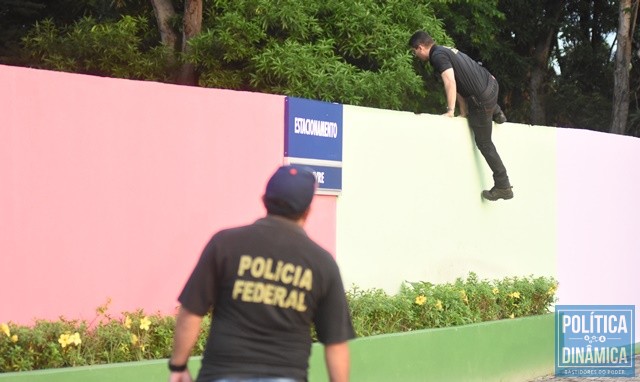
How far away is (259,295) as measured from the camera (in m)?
4.29

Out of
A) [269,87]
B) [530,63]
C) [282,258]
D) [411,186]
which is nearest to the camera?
[282,258]

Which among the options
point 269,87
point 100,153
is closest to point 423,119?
point 100,153

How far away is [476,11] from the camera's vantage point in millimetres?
20516

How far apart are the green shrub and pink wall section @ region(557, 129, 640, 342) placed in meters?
0.83

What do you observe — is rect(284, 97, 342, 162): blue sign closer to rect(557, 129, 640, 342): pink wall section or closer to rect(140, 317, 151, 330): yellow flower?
rect(140, 317, 151, 330): yellow flower

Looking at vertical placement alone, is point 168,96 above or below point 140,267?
above

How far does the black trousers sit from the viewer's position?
11195mm

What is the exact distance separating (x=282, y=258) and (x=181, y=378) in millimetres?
585

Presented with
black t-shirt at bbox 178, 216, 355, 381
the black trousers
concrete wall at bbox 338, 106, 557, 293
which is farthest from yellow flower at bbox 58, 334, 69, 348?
the black trousers

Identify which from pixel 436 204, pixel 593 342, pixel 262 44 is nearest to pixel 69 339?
pixel 436 204

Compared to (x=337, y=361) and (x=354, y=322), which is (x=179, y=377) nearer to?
(x=337, y=361)

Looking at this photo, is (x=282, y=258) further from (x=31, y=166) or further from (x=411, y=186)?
(x=411, y=186)

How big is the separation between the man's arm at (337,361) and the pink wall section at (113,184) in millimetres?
3132

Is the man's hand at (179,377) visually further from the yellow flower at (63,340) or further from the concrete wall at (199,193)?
the concrete wall at (199,193)
